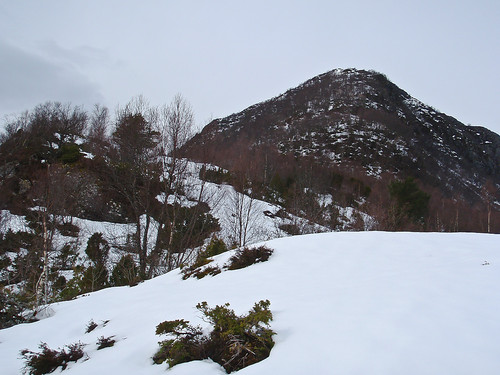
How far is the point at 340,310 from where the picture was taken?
270cm

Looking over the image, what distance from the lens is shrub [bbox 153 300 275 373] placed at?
2279 mm

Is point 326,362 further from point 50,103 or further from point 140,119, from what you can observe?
point 50,103

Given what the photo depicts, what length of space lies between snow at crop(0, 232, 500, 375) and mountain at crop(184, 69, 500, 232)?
14.2 meters

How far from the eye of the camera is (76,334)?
157 inches

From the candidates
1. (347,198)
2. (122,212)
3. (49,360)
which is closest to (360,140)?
(347,198)

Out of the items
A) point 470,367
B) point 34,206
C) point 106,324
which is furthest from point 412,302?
point 34,206

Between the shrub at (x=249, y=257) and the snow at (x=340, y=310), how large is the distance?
27 centimetres

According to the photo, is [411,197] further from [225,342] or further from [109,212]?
[225,342]

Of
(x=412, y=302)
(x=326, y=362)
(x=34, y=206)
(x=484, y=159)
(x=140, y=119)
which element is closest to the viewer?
(x=326, y=362)

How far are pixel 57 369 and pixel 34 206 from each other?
14.8 m

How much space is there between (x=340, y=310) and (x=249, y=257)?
3.32 metres

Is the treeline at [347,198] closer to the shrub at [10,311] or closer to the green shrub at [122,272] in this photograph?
the green shrub at [122,272]

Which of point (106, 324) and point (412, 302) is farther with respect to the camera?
point (106, 324)

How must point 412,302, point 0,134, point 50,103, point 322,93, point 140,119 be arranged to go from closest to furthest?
1. point 412,302
2. point 140,119
3. point 0,134
4. point 50,103
5. point 322,93
